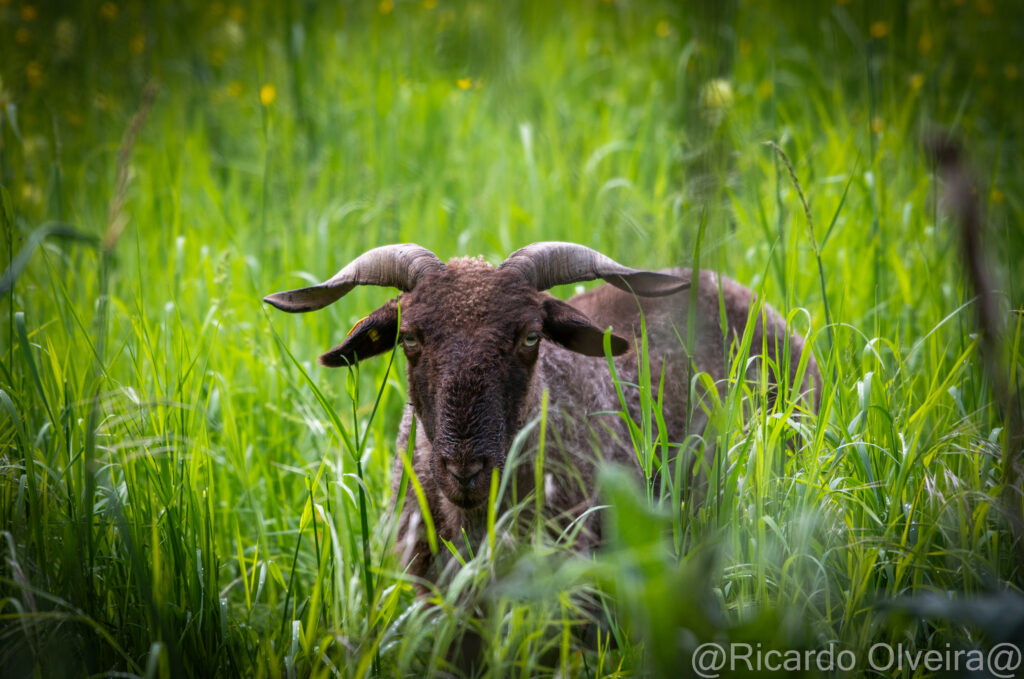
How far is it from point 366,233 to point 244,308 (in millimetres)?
1209

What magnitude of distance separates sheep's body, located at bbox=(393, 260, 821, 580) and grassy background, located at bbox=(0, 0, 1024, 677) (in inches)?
9.2

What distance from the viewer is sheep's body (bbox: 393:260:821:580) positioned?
3.52 meters

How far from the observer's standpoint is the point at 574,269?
12.0 feet

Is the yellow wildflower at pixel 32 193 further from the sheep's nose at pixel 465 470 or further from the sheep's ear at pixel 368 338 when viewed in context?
the sheep's nose at pixel 465 470

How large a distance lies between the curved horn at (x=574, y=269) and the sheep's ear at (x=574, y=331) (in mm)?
134

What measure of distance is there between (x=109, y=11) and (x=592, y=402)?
8356 millimetres

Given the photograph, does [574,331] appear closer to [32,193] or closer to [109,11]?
[32,193]

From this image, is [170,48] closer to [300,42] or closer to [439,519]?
[300,42]

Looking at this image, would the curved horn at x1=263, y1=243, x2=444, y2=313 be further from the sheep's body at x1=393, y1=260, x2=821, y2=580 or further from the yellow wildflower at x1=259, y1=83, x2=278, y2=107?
the yellow wildflower at x1=259, y1=83, x2=278, y2=107

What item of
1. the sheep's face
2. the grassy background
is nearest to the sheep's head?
the sheep's face

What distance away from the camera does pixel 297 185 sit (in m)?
6.66

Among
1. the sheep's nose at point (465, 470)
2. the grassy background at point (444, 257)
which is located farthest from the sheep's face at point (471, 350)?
the grassy background at point (444, 257)

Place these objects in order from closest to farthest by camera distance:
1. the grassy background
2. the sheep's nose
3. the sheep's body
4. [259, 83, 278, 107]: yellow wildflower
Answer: the grassy background < the sheep's nose < the sheep's body < [259, 83, 278, 107]: yellow wildflower

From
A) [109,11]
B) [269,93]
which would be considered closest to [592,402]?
[269,93]
